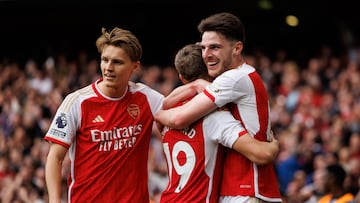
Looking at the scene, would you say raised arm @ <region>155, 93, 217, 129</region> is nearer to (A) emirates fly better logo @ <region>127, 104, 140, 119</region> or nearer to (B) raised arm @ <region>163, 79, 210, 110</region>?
(B) raised arm @ <region>163, 79, 210, 110</region>

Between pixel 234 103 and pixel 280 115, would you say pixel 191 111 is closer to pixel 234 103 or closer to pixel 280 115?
pixel 234 103

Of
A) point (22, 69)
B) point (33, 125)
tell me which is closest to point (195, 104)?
point (33, 125)

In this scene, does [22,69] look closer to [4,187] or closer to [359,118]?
[4,187]

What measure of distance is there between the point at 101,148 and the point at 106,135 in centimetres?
10

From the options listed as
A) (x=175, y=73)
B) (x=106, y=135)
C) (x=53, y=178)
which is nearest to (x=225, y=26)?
(x=106, y=135)

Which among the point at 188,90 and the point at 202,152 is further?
the point at 188,90

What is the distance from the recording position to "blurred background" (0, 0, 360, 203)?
45.9 ft

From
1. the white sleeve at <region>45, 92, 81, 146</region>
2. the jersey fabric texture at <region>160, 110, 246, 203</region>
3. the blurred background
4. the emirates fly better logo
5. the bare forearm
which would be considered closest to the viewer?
the jersey fabric texture at <region>160, 110, 246, 203</region>

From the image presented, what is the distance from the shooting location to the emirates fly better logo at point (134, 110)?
713 cm

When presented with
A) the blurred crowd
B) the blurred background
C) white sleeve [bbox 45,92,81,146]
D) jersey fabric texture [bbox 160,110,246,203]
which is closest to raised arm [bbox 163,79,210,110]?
jersey fabric texture [bbox 160,110,246,203]

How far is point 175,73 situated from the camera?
1988 cm

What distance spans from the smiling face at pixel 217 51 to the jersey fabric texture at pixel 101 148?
30.6 inches

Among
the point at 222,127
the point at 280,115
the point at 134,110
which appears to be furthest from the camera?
the point at 280,115

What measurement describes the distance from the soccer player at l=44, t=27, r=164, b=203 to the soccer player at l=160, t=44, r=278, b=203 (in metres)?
0.36
